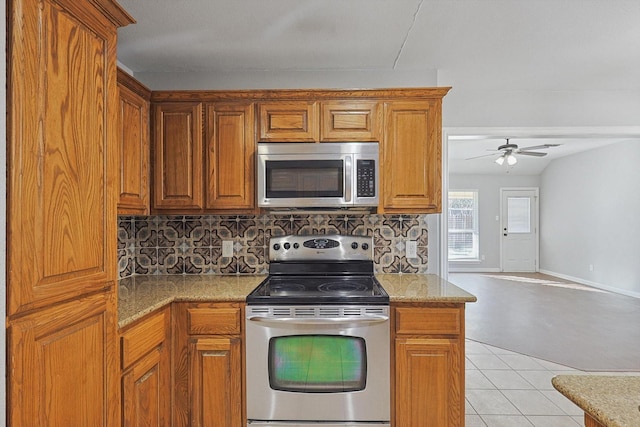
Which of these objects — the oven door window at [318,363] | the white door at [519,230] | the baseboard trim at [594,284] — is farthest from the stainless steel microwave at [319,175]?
the white door at [519,230]

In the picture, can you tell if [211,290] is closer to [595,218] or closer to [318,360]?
[318,360]

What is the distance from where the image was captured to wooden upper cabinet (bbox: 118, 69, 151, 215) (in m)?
2.20

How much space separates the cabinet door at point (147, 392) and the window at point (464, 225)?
27.1 ft

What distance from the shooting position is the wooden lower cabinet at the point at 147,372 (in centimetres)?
170

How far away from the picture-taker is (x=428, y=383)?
7.00 feet

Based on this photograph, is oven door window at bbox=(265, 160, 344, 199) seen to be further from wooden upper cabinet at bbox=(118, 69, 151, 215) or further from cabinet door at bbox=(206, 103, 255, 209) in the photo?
wooden upper cabinet at bbox=(118, 69, 151, 215)

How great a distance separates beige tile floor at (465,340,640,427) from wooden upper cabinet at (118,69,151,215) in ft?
8.37

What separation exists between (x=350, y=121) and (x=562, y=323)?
396 cm

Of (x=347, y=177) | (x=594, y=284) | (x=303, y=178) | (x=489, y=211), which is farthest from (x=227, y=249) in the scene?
(x=489, y=211)

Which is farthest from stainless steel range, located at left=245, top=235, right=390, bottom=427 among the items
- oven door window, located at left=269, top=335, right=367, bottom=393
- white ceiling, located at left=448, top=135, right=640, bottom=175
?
white ceiling, located at left=448, top=135, right=640, bottom=175

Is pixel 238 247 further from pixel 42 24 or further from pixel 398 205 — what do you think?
pixel 42 24

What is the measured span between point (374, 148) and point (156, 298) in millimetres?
1570

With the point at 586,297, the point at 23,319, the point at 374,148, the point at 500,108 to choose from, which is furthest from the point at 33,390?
the point at 586,297

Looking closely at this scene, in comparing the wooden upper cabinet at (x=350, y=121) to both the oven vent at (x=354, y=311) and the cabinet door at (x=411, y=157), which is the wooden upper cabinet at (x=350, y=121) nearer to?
the cabinet door at (x=411, y=157)
